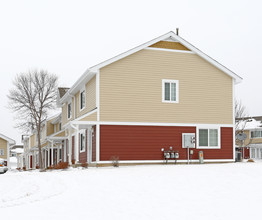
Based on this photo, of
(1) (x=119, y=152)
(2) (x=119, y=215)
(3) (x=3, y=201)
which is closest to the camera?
(2) (x=119, y=215)

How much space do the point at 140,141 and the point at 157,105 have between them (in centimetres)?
251

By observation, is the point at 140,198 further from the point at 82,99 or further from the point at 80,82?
the point at 82,99

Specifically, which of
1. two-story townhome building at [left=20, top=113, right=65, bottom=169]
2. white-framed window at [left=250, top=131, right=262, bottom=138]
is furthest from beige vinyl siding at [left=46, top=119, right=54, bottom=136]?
white-framed window at [left=250, top=131, right=262, bottom=138]

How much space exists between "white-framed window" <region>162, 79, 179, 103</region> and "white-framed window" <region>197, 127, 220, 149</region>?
263cm

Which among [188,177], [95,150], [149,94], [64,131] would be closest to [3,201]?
[188,177]

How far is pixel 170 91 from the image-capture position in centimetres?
2767

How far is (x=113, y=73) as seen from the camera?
26344 mm

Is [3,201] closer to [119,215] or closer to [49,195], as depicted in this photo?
[49,195]

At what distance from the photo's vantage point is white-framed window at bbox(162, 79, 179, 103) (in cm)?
2750

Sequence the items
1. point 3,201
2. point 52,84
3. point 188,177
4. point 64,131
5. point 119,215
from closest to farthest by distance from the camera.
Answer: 1. point 119,215
2. point 3,201
3. point 188,177
4. point 64,131
5. point 52,84

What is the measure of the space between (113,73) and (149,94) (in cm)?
260

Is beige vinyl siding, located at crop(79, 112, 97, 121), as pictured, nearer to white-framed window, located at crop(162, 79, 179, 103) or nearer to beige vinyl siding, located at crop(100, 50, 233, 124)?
beige vinyl siding, located at crop(100, 50, 233, 124)

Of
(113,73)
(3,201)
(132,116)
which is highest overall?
(113,73)

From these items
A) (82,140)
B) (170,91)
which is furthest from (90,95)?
(170,91)
